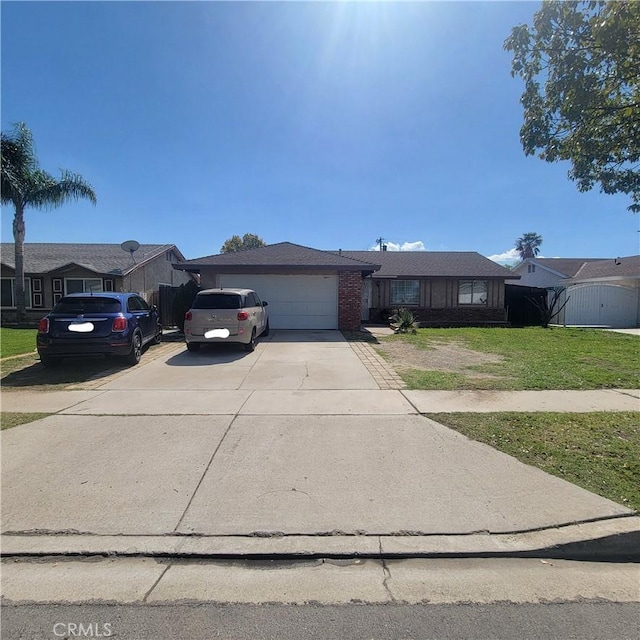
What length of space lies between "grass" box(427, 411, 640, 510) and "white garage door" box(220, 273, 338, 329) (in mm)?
10013

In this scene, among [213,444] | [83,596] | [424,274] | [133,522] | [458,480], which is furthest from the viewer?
[424,274]

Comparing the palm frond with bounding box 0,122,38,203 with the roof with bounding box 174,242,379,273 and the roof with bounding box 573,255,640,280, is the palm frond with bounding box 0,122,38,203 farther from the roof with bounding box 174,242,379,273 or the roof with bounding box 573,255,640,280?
the roof with bounding box 573,255,640,280

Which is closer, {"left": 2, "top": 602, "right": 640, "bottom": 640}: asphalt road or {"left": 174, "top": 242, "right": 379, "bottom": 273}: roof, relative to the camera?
{"left": 2, "top": 602, "right": 640, "bottom": 640}: asphalt road

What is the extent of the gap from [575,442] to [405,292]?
660 inches

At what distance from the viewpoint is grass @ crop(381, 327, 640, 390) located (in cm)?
734

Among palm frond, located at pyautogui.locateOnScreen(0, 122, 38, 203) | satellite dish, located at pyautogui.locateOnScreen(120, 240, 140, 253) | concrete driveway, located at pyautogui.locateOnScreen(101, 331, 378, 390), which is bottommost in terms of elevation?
concrete driveway, located at pyautogui.locateOnScreen(101, 331, 378, 390)

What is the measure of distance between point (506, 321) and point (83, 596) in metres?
21.4

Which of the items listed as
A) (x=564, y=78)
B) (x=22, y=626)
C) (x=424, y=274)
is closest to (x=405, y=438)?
(x=22, y=626)

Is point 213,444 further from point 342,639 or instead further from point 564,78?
point 564,78

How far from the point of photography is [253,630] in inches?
86.6

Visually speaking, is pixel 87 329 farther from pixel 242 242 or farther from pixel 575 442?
pixel 242 242

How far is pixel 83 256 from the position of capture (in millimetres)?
21594

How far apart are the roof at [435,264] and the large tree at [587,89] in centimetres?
1419

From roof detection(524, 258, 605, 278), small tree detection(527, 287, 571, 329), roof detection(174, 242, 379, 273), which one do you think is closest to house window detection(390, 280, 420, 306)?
small tree detection(527, 287, 571, 329)
